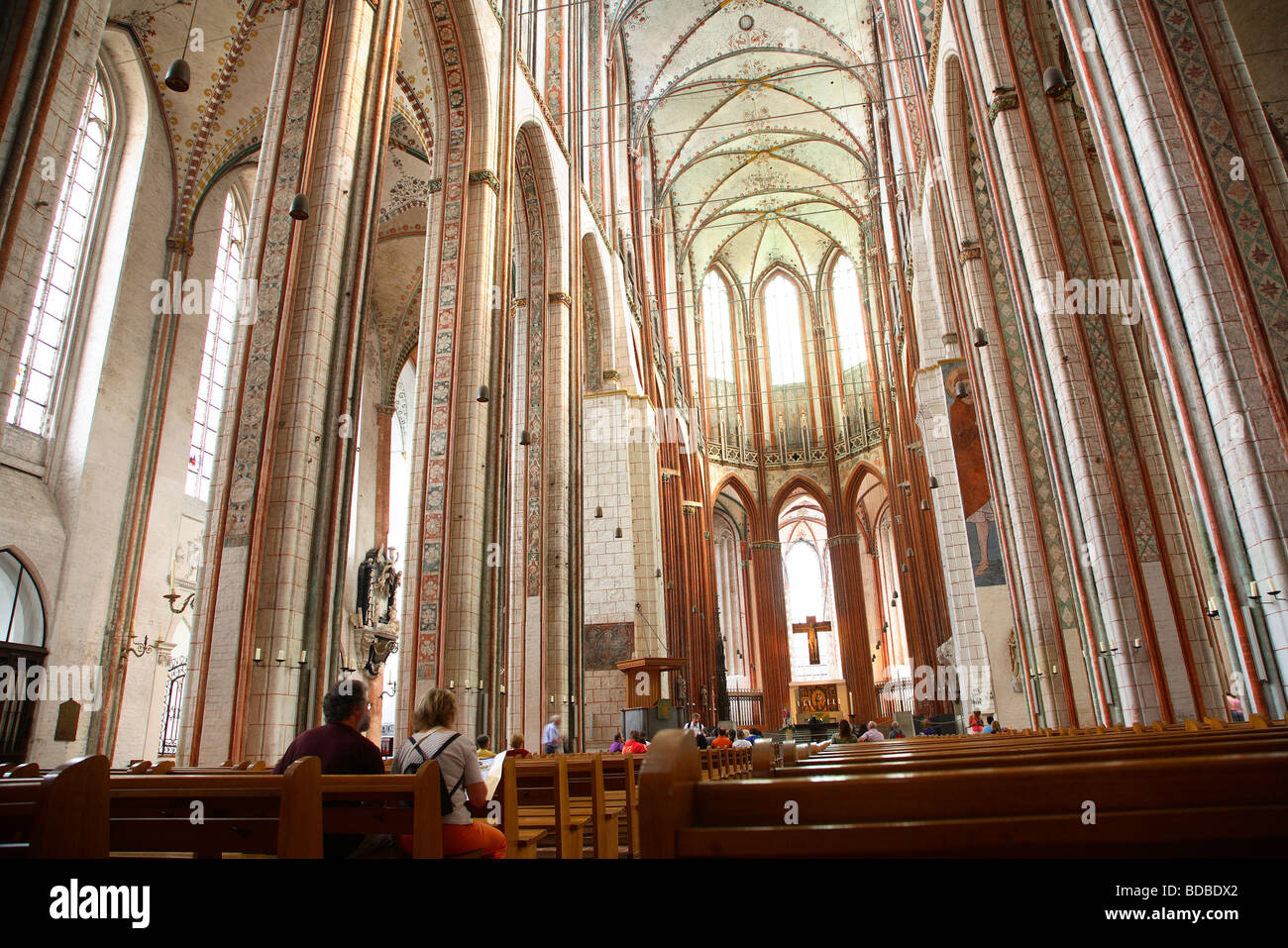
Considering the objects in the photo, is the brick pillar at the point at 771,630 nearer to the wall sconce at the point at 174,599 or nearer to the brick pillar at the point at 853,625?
→ the brick pillar at the point at 853,625

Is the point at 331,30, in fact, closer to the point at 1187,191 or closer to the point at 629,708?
the point at 1187,191

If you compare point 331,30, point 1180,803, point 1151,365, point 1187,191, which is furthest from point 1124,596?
point 331,30

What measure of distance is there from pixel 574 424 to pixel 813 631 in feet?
73.9

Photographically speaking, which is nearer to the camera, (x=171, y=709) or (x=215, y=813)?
(x=215, y=813)

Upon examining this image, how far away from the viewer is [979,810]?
47.4 inches

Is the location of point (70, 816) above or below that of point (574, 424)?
below

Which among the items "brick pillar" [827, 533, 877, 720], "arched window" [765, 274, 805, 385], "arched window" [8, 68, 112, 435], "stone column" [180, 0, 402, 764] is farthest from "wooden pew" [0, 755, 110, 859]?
"arched window" [765, 274, 805, 385]

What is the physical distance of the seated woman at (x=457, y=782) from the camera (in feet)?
8.89

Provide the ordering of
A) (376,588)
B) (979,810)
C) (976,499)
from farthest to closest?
(376,588), (976,499), (979,810)

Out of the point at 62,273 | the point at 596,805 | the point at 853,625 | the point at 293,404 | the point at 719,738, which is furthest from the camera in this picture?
the point at 853,625

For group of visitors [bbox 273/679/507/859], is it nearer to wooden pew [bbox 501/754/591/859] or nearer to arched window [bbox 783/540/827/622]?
wooden pew [bbox 501/754/591/859]

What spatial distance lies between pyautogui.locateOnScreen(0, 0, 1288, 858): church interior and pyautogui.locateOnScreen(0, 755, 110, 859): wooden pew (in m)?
0.01

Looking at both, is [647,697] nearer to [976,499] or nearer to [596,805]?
[976,499]

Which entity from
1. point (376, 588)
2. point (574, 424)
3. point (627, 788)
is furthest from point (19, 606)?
point (627, 788)
